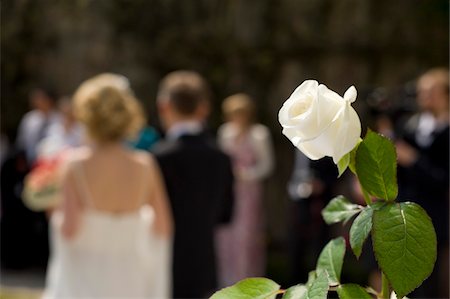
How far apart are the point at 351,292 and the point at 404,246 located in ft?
0.21

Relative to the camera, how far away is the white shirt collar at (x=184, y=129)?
12.4 ft

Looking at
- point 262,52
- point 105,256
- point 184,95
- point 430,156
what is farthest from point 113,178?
point 262,52

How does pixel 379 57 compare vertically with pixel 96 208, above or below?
above

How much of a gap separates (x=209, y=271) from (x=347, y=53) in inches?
173

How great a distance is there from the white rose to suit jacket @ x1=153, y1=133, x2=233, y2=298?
3.01 metres

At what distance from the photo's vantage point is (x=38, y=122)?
7.01 m

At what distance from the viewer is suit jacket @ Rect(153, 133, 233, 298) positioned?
3773mm

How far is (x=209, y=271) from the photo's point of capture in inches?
159

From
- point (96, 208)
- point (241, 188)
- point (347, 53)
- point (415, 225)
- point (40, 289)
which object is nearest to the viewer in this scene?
point (415, 225)

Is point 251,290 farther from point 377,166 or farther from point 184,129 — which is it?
point 184,129

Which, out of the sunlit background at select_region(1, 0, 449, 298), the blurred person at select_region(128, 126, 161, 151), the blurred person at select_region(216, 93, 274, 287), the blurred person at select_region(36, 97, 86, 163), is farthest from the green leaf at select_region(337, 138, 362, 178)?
the sunlit background at select_region(1, 0, 449, 298)

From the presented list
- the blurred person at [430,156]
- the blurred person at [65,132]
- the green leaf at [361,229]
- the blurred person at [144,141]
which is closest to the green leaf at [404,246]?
the green leaf at [361,229]

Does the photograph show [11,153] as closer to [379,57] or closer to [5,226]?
[5,226]

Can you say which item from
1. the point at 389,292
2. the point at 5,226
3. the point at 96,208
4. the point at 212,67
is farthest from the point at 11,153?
the point at 389,292
